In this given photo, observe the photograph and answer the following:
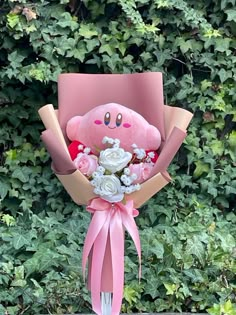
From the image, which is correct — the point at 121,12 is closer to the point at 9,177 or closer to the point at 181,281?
the point at 9,177

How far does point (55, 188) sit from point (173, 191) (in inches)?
29.3

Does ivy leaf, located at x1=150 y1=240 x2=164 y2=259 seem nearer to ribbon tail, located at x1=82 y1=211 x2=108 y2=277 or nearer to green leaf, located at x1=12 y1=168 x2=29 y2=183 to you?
ribbon tail, located at x1=82 y1=211 x2=108 y2=277

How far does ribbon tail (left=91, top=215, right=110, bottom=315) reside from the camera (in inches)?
86.1

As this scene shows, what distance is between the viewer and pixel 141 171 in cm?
221

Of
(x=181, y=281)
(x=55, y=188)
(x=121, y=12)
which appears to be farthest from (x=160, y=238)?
(x=121, y=12)

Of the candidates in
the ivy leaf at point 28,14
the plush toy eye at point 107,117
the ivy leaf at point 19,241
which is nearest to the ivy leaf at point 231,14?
the ivy leaf at point 28,14

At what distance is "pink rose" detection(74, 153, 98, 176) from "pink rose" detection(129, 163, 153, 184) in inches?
5.5

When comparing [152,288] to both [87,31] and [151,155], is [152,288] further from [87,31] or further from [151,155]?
[87,31]

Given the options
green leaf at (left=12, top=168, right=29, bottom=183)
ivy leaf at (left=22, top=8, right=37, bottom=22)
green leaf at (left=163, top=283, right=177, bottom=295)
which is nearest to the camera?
green leaf at (left=163, top=283, right=177, bottom=295)

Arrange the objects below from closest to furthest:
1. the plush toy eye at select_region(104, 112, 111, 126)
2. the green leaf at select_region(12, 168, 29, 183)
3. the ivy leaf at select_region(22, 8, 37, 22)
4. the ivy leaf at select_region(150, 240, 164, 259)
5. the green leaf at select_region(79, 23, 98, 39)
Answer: the plush toy eye at select_region(104, 112, 111, 126) → the ivy leaf at select_region(150, 240, 164, 259) → the ivy leaf at select_region(22, 8, 37, 22) → the green leaf at select_region(79, 23, 98, 39) → the green leaf at select_region(12, 168, 29, 183)

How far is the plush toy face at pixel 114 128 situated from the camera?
2.23m

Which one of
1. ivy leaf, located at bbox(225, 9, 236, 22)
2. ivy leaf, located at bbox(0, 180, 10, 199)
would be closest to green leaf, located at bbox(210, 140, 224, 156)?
ivy leaf, located at bbox(225, 9, 236, 22)

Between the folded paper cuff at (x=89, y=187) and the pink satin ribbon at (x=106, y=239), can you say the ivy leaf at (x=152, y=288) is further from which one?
the folded paper cuff at (x=89, y=187)

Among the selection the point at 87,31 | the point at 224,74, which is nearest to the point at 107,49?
the point at 87,31
